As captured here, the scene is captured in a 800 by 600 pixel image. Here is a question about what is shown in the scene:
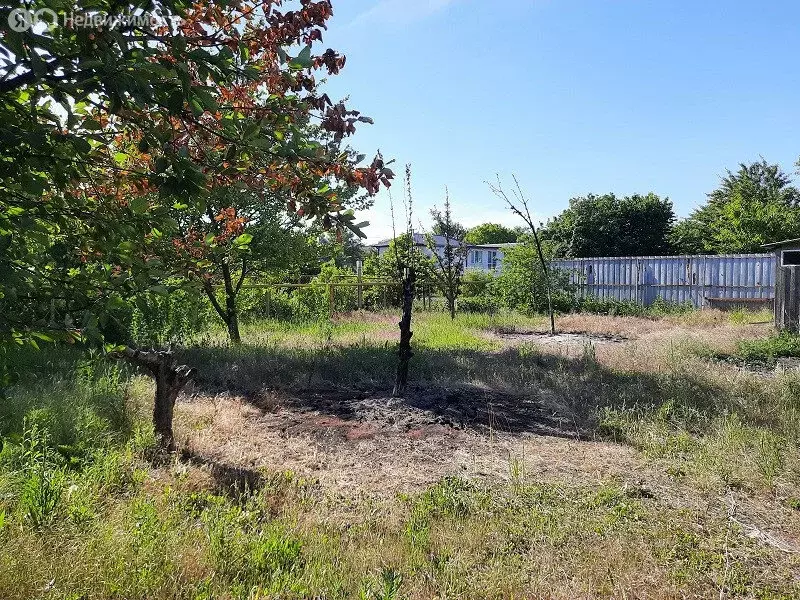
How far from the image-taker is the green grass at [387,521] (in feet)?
8.23

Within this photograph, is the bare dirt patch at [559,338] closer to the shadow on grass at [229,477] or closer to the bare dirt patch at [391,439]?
the bare dirt patch at [391,439]

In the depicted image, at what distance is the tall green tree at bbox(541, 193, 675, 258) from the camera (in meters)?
32.9

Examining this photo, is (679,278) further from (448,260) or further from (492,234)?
(492,234)

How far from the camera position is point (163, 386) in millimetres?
4461

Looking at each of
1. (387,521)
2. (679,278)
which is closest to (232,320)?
(387,521)

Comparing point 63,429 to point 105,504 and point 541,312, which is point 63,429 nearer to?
point 105,504

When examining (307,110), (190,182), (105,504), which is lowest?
(105,504)

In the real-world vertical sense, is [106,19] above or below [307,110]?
above

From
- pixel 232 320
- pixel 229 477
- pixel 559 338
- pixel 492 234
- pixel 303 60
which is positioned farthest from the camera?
pixel 492 234

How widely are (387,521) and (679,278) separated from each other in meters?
18.0

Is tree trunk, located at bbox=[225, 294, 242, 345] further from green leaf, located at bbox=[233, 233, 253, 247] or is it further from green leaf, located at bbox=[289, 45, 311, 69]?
green leaf, located at bbox=[289, 45, 311, 69]

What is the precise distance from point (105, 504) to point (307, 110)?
2.54 meters

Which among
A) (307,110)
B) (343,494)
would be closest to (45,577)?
(343,494)

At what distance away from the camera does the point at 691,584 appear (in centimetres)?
260
